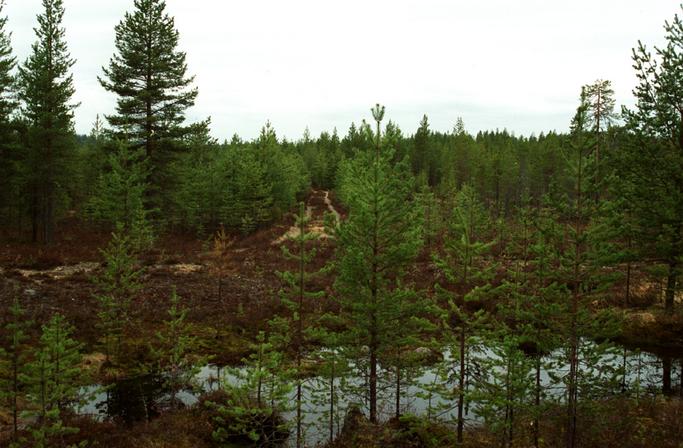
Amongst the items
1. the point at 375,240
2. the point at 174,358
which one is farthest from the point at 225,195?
the point at 375,240

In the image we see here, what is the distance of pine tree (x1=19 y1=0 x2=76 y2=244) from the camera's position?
30.5 meters

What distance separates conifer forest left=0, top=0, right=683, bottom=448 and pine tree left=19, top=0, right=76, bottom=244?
0.48 feet

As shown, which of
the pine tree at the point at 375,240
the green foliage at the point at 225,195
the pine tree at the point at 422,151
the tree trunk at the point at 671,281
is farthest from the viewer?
the pine tree at the point at 422,151

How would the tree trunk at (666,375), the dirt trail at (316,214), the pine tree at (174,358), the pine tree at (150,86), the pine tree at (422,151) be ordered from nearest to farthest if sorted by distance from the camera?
A: the pine tree at (174,358) → the tree trunk at (666,375) → the pine tree at (150,86) → the dirt trail at (316,214) → the pine tree at (422,151)

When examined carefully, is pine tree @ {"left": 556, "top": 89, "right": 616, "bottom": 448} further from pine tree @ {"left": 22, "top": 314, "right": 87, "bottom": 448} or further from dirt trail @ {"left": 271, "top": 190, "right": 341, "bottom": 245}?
dirt trail @ {"left": 271, "top": 190, "right": 341, "bottom": 245}

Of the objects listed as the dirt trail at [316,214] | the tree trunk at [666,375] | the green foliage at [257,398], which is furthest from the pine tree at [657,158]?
the dirt trail at [316,214]

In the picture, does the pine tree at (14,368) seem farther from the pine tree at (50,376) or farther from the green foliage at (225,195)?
the green foliage at (225,195)

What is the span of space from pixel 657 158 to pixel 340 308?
1444cm

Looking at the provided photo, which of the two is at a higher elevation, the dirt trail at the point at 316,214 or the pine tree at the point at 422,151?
the pine tree at the point at 422,151

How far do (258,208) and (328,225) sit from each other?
29.7m

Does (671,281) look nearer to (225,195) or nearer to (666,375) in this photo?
(666,375)

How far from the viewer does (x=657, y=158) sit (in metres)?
15.6

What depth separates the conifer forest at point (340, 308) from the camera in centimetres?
1066

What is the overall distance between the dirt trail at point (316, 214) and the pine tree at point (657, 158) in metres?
22.9
